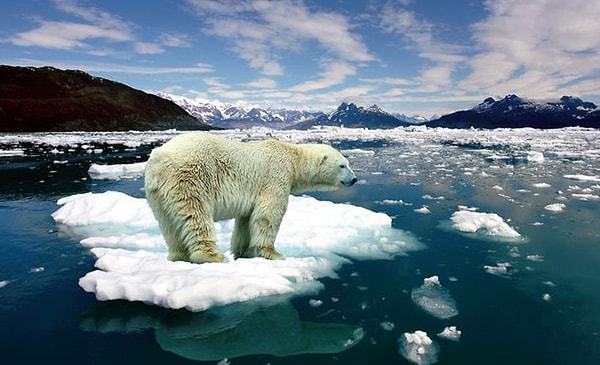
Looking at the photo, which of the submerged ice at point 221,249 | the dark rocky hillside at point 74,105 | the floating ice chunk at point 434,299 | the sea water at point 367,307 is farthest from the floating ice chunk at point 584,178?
the dark rocky hillside at point 74,105

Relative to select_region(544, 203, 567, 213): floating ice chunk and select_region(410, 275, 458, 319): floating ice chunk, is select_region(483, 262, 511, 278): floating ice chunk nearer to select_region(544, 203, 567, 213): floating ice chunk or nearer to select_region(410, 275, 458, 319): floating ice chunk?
select_region(410, 275, 458, 319): floating ice chunk

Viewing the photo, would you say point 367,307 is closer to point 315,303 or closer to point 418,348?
point 315,303

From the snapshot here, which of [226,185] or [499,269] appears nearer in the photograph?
[226,185]

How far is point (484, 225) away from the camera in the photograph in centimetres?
850

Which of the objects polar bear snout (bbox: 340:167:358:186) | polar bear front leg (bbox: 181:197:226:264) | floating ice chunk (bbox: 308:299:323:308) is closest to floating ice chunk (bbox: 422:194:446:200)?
polar bear snout (bbox: 340:167:358:186)

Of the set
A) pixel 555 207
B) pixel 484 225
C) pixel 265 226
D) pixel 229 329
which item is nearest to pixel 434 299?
pixel 265 226

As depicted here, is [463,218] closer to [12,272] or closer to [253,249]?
[253,249]

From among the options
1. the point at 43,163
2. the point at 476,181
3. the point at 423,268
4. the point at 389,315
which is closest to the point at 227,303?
the point at 389,315

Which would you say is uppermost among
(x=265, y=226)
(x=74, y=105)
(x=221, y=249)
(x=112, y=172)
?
(x=74, y=105)

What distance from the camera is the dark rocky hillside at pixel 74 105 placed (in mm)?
85312

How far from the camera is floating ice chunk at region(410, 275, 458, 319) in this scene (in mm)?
4672

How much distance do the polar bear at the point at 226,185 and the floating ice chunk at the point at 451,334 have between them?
2400 millimetres

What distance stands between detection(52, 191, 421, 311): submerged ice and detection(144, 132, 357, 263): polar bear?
1.03 ft

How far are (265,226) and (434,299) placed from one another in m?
2.29
